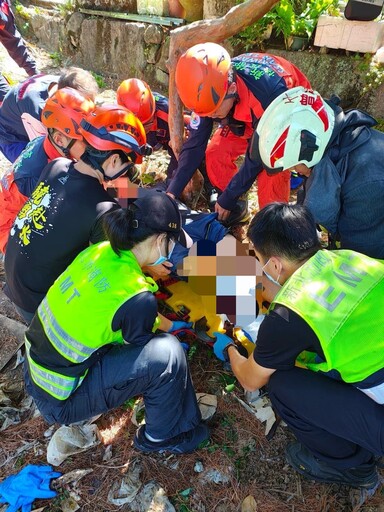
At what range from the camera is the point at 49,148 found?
323cm

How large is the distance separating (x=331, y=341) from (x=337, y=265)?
0.37 metres

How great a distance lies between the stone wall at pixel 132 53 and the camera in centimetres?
544

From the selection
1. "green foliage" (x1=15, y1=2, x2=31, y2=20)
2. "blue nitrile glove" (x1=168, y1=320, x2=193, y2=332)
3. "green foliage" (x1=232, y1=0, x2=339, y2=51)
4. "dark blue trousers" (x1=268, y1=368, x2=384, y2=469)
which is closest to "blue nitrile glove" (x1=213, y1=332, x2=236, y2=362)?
"blue nitrile glove" (x1=168, y1=320, x2=193, y2=332)

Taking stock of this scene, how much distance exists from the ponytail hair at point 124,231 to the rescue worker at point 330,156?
3.13 ft

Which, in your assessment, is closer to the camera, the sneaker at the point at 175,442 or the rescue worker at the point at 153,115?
the sneaker at the point at 175,442

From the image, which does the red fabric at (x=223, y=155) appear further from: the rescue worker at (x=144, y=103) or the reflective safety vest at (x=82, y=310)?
the reflective safety vest at (x=82, y=310)

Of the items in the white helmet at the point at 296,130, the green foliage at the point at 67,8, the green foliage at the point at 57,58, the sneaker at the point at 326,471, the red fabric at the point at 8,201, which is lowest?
the sneaker at the point at 326,471

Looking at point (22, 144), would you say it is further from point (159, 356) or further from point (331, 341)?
point (331, 341)

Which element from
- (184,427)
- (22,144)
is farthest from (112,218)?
(22,144)

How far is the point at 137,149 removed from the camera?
291 cm

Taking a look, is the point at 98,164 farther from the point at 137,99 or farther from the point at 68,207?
the point at 137,99

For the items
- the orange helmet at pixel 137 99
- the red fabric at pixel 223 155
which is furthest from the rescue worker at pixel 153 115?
the red fabric at pixel 223 155

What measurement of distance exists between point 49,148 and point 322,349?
8.32 ft

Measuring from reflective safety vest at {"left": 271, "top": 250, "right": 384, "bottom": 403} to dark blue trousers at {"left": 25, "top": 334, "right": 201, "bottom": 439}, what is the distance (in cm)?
79
